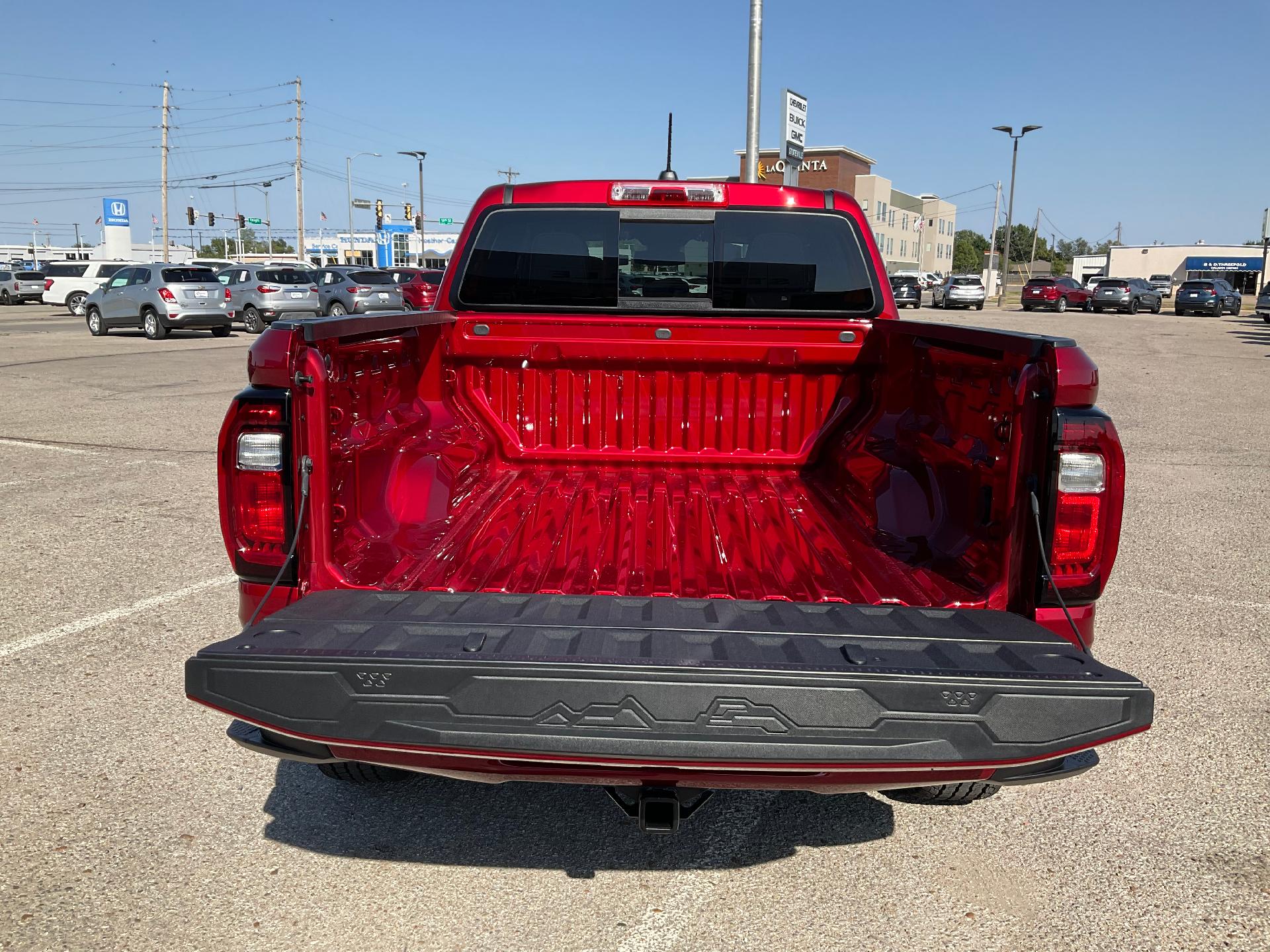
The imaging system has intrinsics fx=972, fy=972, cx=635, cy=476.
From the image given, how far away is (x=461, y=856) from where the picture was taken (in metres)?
3.13

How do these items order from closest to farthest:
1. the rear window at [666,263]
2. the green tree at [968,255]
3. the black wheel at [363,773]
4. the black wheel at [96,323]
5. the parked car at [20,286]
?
the black wheel at [363,773] → the rear window at [666,263] → the black wheel at [96,323] → the parked car at [20,286] → the green tree at [968,255]

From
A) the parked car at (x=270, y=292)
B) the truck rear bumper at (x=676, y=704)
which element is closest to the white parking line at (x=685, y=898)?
the truck rear bumper at (x=676, y=704)

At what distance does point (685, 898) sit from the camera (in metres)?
2.95

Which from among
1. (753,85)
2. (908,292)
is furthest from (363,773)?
(908,292)

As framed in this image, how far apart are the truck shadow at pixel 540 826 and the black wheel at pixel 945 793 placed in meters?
0.22

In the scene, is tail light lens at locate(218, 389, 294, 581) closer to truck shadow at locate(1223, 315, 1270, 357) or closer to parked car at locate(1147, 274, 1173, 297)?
truck shadow at locate(1223, 315, 1270, 357)

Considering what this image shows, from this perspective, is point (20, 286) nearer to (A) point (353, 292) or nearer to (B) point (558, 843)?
(A) point (353, 292)

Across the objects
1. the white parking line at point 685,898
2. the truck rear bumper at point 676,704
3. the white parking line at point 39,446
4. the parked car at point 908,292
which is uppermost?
the parked car at point 908,292

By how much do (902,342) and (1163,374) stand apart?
17.4 m

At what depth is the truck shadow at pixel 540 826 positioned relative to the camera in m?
3.15

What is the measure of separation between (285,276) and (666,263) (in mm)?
24909

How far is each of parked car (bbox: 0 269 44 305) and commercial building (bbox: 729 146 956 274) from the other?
43048 mm

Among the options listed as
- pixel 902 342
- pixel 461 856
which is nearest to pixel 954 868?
pixel 461 856

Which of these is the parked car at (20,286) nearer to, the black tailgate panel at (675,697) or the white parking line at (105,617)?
the white parking line at (105,617)
